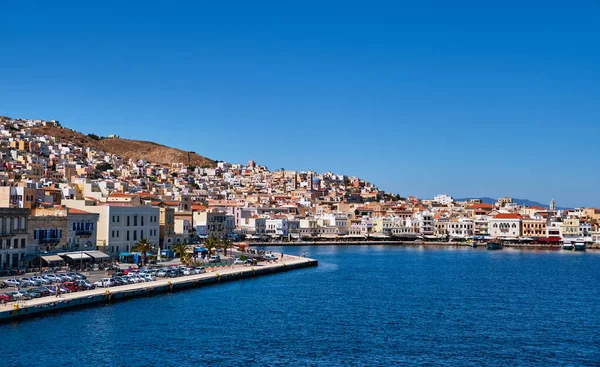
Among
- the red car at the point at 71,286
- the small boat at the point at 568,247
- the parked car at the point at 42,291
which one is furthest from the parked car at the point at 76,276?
the small boat at the point at 568,247

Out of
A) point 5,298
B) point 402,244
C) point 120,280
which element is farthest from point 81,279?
point 402,244

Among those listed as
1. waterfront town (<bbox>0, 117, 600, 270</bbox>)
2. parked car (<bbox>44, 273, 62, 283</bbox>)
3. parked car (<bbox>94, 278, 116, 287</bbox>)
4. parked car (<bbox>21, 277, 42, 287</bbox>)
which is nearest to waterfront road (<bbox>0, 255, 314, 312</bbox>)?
parked car (<bbox>94, 278, 116, 287</bbox>)

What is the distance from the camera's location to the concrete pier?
35781 mm

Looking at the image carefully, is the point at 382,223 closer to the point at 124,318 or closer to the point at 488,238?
the point at 488,238

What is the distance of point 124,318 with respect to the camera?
122ft

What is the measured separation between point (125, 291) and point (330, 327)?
550 inches

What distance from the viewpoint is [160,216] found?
72250 mm

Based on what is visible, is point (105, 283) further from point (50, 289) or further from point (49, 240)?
point (49, 240)

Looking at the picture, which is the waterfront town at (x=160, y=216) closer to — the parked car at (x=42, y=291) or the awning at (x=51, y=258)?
the awning at (x=51, y=258)

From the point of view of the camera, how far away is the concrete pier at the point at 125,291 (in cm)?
3578

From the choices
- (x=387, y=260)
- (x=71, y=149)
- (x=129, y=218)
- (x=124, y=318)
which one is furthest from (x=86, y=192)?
(x=71, y=149)

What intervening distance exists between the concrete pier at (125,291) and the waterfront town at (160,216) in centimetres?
812

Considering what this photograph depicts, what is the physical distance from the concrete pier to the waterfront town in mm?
8118

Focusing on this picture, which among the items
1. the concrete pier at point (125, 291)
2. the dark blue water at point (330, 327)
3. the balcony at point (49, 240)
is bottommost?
the dark blue water at point (330, 327)
